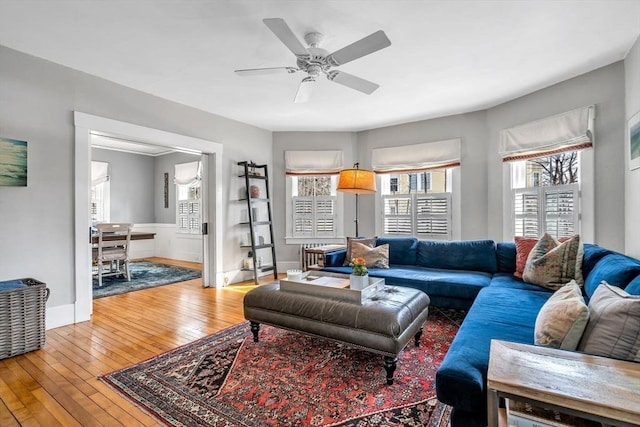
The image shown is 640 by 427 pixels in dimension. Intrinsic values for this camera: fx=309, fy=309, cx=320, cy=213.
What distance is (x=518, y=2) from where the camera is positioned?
217 centimetres

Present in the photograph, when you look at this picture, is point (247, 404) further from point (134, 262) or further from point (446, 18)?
point (134, 262)

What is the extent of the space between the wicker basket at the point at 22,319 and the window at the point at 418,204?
4.48m

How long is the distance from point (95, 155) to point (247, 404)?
7423 mm

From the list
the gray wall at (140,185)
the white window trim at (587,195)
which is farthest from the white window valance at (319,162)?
the white window trim at (587,195)

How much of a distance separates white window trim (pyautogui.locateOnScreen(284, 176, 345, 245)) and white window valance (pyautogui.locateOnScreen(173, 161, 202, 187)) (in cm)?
243

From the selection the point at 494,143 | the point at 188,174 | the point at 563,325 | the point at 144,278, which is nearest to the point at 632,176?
the point at 494,143

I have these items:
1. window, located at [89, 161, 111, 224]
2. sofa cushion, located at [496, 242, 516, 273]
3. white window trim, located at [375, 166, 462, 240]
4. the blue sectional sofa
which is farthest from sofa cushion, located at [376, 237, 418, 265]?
window, located at [89, 161, 111, 224]

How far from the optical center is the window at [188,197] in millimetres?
7102

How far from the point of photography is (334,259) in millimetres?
4004

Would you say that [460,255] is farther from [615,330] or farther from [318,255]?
[615,330]

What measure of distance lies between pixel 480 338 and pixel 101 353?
2852 mm

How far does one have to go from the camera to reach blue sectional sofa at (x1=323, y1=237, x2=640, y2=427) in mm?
1362

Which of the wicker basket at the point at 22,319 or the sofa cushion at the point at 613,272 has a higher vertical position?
the sofa cushion at the point at 613,272

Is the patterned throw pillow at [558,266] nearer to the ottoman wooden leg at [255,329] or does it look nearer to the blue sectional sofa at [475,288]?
the blue sectional sofa at [475,288]
